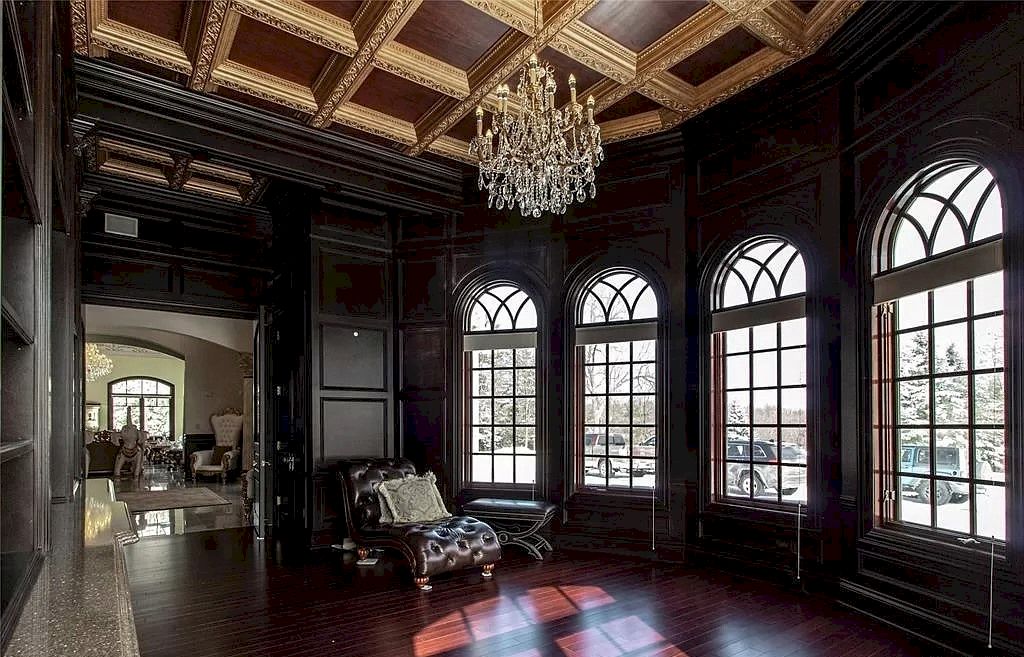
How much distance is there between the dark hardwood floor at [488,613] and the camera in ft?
12.8

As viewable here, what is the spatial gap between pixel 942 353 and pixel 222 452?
538 inches

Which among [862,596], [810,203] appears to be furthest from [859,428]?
[810,203]

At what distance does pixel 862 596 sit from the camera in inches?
171

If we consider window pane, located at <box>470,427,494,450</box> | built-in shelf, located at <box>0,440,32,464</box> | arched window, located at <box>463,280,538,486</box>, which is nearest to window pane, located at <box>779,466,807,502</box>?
arched window, located at <box>463,280,538,486</box>

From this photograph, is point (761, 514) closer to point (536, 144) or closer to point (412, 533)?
point (412, 533)

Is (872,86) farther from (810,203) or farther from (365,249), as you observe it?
(365,249)

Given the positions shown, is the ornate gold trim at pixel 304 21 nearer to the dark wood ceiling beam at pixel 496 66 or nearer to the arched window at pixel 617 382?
the dark wood ceiling beam at pixel 496 66

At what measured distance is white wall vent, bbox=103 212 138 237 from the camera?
693 cm

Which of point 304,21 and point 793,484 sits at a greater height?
point 304,21

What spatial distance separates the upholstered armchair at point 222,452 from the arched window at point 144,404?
426 centimetres

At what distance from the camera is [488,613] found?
452 centimetres

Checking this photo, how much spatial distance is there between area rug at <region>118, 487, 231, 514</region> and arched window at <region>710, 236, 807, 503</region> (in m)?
7.37

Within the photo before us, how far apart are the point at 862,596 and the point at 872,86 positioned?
3349 millimetres

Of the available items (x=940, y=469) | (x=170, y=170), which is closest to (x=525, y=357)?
(x=940, y=469)
